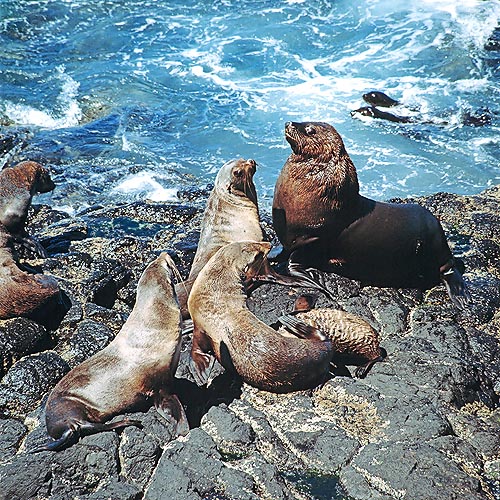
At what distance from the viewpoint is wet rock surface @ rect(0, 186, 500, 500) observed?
4.25 m

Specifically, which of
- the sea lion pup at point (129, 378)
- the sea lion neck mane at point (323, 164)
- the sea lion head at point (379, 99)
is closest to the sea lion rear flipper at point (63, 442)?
the sea lion pup at point (129, 378)

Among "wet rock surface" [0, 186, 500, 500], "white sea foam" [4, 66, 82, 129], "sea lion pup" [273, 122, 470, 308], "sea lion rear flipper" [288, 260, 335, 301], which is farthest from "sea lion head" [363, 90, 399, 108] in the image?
"sea lion rear flipper" [288, 260, 335, 301]

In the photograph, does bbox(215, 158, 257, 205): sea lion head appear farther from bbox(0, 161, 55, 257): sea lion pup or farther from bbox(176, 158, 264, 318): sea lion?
bbox(0, 161, 55, 257): sea lion pup

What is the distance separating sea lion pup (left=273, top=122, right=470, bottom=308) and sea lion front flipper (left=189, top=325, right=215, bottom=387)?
1284mm

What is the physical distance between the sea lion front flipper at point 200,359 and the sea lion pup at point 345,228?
1.28 meters

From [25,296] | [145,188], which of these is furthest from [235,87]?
[25,296]

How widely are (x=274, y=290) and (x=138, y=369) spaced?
1.66 meters

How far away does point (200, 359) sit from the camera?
5328 mm

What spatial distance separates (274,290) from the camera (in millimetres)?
6137

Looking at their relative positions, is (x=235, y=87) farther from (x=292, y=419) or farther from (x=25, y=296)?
(x=292, y=419)

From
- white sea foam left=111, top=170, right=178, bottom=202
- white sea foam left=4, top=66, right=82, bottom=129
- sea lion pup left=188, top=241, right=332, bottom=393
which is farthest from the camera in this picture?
white sea foam left=4, top=66, right=82, bottom=129

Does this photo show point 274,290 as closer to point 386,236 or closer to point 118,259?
point 386,236

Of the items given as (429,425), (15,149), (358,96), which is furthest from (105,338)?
(358,96)

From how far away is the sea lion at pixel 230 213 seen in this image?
6.85 m
